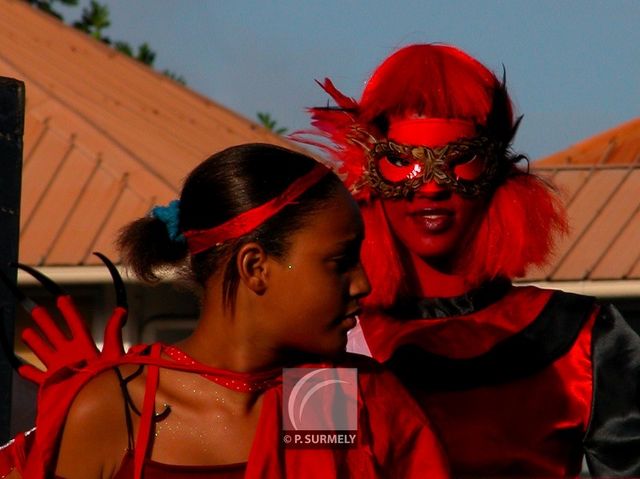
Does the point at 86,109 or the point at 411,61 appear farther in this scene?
the point at 86,109

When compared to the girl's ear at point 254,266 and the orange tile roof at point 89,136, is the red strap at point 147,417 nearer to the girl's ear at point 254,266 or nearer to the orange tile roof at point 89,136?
the girl's ear at point 254,266

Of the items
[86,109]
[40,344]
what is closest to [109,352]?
[40,344]

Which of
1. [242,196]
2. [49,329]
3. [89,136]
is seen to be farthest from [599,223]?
[242,196]

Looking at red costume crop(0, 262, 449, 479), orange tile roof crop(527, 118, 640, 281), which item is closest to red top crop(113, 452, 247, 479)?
red costume crop(0, 262, 449, 479)

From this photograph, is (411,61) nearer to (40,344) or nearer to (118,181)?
(40,344)

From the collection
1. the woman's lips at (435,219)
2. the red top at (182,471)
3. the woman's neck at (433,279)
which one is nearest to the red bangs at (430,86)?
the woman's lips at (435,219)

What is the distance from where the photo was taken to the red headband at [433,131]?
426cm

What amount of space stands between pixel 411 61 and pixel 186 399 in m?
1.68

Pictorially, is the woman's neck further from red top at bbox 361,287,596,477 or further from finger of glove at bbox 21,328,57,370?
finger of glove at bbox 21,328,57,370

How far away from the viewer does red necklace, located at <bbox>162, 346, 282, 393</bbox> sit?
2.95m

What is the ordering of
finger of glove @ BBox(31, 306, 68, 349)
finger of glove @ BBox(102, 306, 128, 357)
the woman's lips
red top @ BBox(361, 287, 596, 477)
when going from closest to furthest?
1. finger of glove @ BBox(102, 306, 128, 357)
2. finger of glove @ BBox(31, 306, 68, 349)
3. red top @ BBox(361, 287, 596, 477)
4. the woman's lips

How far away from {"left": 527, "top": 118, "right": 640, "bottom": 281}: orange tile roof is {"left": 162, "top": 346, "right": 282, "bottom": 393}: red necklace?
6.94m

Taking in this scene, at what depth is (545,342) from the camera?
4.20 m

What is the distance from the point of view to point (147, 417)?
9.55ft
